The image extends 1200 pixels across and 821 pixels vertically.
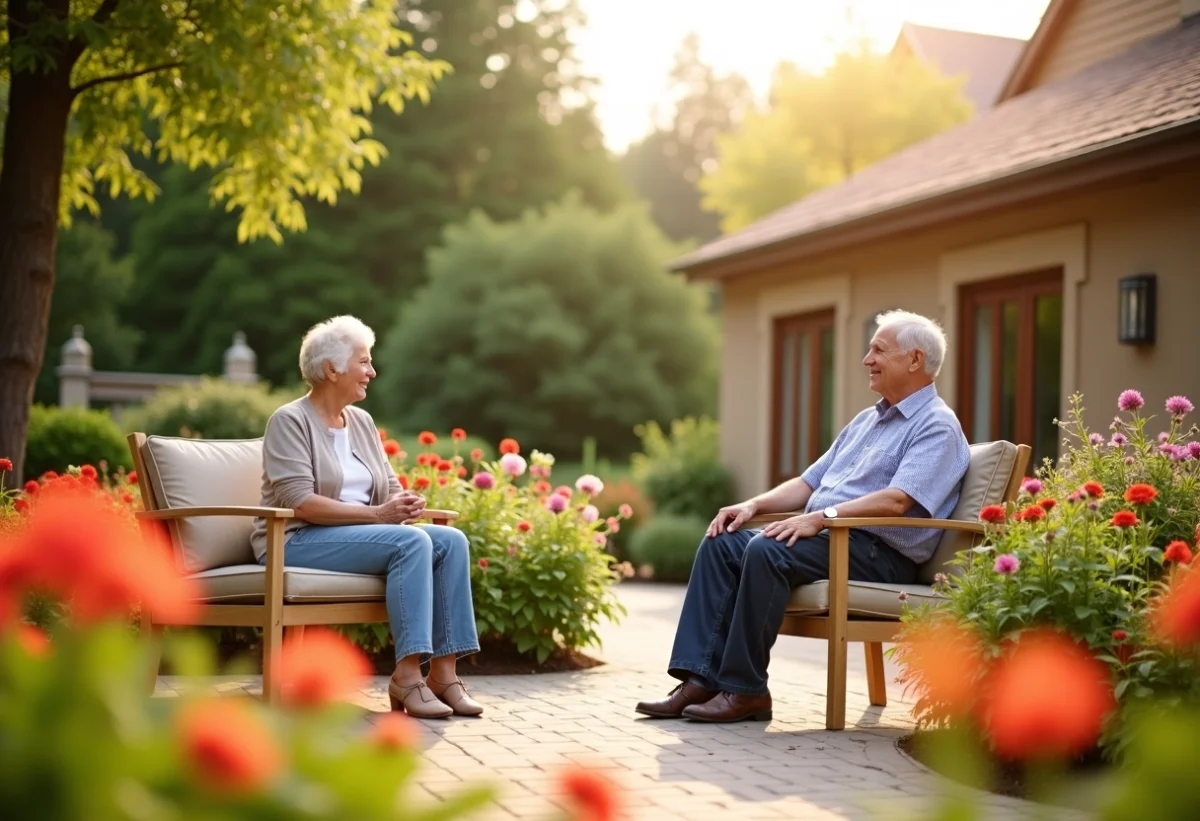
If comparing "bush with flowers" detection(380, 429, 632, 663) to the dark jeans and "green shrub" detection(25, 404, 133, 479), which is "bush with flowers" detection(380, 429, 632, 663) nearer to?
the dark jeans

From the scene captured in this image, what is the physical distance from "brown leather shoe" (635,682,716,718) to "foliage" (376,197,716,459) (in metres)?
17.7

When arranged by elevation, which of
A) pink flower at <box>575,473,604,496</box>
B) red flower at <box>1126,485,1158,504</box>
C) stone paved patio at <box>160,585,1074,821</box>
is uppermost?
red flower at <box>1126,485,1158,504</box>

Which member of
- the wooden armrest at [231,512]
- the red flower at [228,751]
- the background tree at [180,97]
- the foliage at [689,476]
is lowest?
the foliage at [689,476]

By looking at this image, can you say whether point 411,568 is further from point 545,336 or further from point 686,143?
point 686,143

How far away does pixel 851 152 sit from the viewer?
75.8ft

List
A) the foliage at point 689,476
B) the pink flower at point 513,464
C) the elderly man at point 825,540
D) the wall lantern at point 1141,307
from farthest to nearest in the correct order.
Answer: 1. the foliage at point 689,476
2. the wall lantern at point 1141,307
3. the pink flower at point 513,464
4. the elderly man at point 825,540

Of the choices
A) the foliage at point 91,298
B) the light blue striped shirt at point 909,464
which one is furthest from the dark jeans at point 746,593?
the foliage at point 91,298

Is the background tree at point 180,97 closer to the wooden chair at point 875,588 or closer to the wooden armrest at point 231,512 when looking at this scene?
the wooden armrest at point 231,512

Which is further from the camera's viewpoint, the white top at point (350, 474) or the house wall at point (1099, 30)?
the house wall at point (1099, 30)

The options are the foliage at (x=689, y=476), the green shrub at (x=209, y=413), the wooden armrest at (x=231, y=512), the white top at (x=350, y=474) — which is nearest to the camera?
the wooden armrest at (x=231, y=512)

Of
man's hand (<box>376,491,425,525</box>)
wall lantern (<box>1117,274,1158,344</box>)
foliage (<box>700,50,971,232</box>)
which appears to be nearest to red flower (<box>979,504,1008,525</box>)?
man's hand (<box>376,491,425,525</box>)

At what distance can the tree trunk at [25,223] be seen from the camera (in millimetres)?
7324

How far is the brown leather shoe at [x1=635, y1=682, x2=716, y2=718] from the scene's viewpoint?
4.58 meters

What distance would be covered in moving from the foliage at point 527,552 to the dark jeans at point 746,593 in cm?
104
